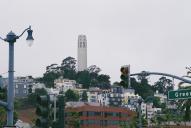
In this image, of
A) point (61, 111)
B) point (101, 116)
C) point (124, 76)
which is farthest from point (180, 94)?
point (101, 116)

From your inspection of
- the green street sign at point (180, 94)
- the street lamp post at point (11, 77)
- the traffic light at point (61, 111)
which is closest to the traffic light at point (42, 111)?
the traffic light at point (61, 111)

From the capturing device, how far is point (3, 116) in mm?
99500

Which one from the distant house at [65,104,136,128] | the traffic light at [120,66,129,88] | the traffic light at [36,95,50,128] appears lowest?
the distant house at [65,104,136,128]

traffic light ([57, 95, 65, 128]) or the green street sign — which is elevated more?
the green street sign

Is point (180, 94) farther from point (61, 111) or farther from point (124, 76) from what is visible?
point (61, 111)

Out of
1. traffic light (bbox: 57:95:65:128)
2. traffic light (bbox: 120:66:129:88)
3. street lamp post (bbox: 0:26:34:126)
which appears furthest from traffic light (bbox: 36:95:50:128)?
traffic light (bbox: 120:66:129:88)

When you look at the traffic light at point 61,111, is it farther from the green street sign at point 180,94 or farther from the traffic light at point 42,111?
the green street sign at point 180,94

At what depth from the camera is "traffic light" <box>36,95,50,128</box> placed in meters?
19.0

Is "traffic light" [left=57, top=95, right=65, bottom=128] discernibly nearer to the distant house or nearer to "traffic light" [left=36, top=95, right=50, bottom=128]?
"traffic light" [left=36, top=95, right=50, bottom=128]

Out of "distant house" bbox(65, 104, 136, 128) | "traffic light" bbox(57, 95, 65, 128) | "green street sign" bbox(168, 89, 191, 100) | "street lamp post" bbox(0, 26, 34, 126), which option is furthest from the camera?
"distant house" bbox(65, 104, 136, 128)

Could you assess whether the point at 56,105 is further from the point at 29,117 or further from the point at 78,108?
the point at 29,117

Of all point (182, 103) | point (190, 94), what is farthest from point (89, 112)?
point (190, 94)

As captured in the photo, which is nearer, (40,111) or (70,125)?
(40,111)

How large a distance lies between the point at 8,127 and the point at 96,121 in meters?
139
